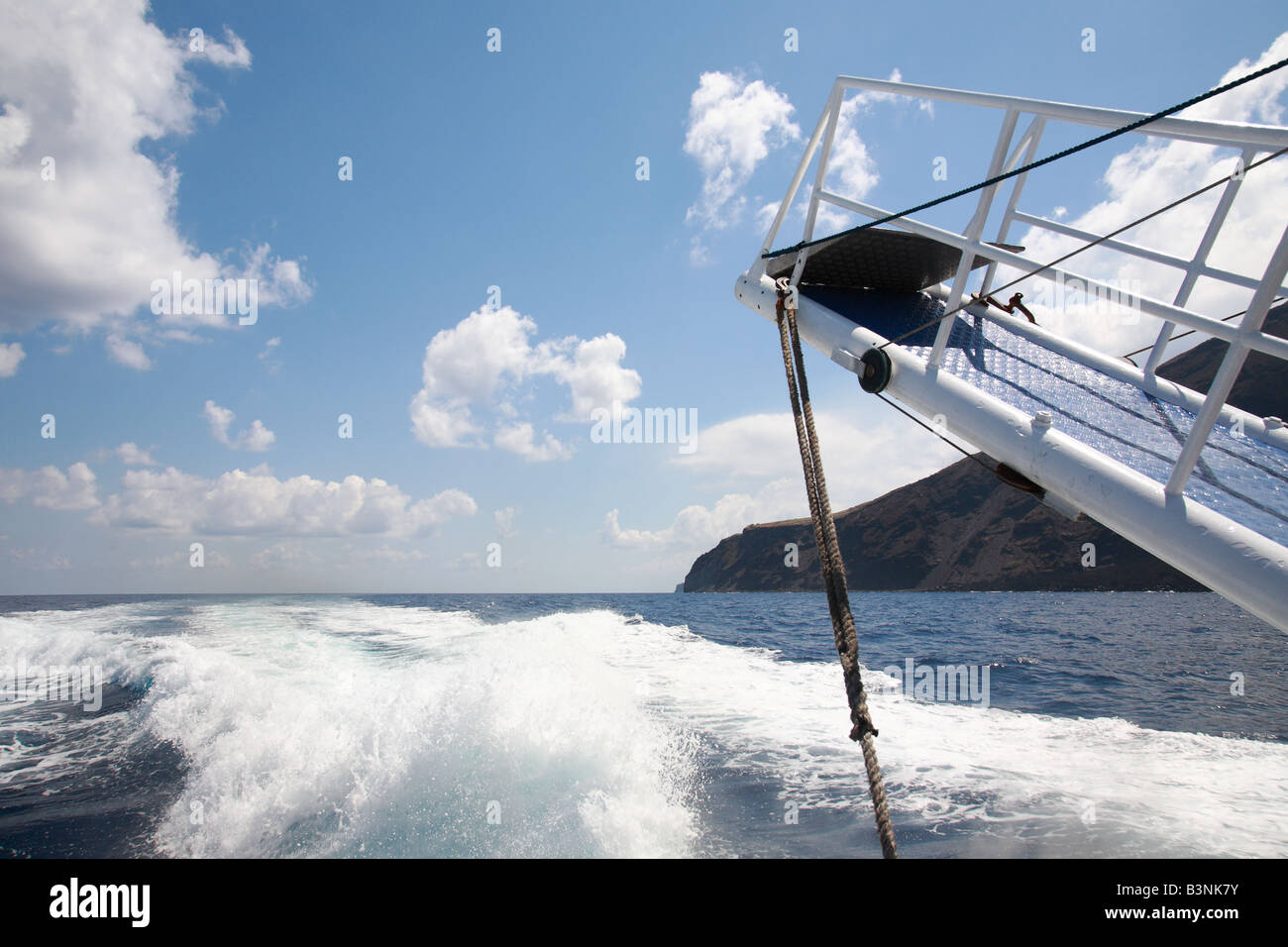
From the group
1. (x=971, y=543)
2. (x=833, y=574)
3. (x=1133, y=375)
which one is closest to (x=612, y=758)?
(x=833, y=574)

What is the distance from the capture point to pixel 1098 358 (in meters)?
5.04

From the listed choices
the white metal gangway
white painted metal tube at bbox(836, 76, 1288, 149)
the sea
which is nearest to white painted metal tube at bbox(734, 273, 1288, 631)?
the white metal gangway

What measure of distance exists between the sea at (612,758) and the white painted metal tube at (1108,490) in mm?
5024

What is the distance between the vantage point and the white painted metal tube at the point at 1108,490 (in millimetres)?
2533

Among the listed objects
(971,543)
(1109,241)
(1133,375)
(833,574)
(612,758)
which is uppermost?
(1109,241)

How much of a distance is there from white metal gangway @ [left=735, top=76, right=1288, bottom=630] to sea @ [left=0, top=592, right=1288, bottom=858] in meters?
5.05

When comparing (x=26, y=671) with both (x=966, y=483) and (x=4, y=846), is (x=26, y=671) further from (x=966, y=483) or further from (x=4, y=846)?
(x=966, y=483)

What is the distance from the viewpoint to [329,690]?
1295 centimetres

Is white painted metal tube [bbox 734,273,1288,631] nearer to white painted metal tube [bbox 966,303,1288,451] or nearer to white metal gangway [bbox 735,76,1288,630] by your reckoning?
white metal gangway [bbox 735,76,1288,630]

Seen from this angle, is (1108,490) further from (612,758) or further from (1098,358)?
(612,758)

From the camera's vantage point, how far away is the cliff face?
284 ft

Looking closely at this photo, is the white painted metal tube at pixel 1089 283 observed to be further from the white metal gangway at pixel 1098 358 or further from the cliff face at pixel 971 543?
the cliff face at pixel 971 543

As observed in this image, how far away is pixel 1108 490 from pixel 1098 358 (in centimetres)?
278
